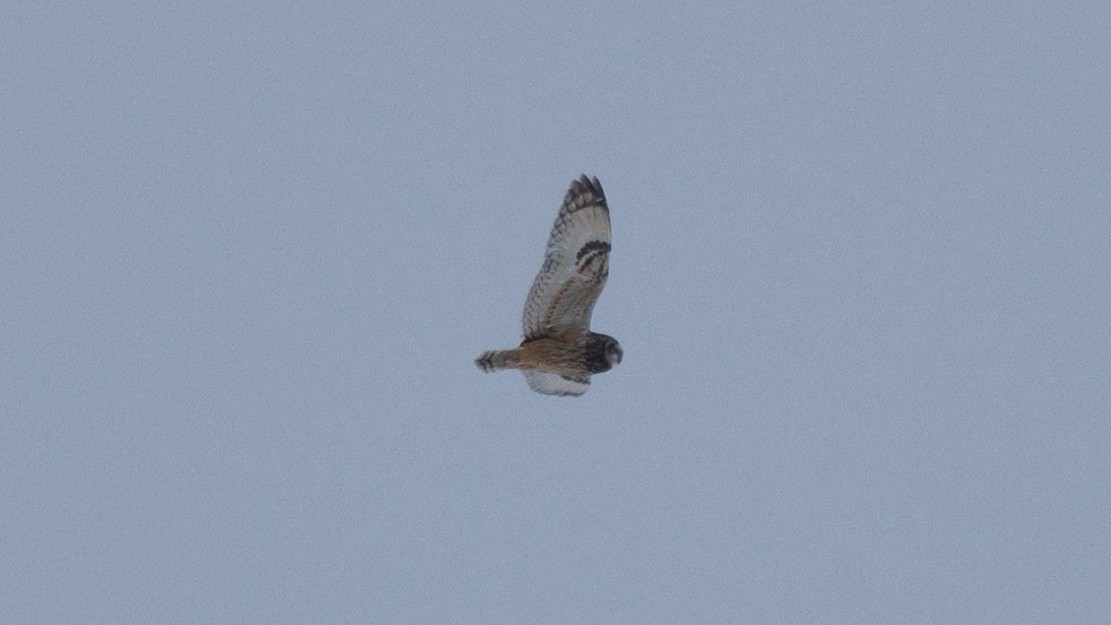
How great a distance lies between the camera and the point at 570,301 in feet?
50.5

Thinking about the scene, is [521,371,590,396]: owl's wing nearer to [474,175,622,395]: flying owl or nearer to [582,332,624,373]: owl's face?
[474,175,622,395]: flying owl

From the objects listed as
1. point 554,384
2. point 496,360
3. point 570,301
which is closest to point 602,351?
point 570,301

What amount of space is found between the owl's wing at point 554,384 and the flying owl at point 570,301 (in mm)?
55

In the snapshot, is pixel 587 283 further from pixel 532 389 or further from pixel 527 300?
pixel 532 389

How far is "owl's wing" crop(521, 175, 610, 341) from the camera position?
15148 mm

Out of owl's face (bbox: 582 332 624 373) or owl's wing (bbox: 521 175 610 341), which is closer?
owl's wing (bbox: 521 175 610 341)

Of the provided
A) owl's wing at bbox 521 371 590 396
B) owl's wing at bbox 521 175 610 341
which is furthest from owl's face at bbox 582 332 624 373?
owl's wing at bbox 521 371 590 396

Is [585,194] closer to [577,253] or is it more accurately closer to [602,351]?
[577,253]

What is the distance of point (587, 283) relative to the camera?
50.0 ft

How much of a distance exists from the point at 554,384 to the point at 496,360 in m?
0.86

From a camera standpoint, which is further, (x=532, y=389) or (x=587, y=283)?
(x=532, y=389)

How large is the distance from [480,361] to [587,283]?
4.12 feet

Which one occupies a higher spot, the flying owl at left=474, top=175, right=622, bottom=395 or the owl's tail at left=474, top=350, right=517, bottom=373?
the flying owl at left=474, top=175, right=622, bottom=395

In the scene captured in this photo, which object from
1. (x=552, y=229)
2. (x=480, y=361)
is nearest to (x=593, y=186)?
(x=552, y=229)
